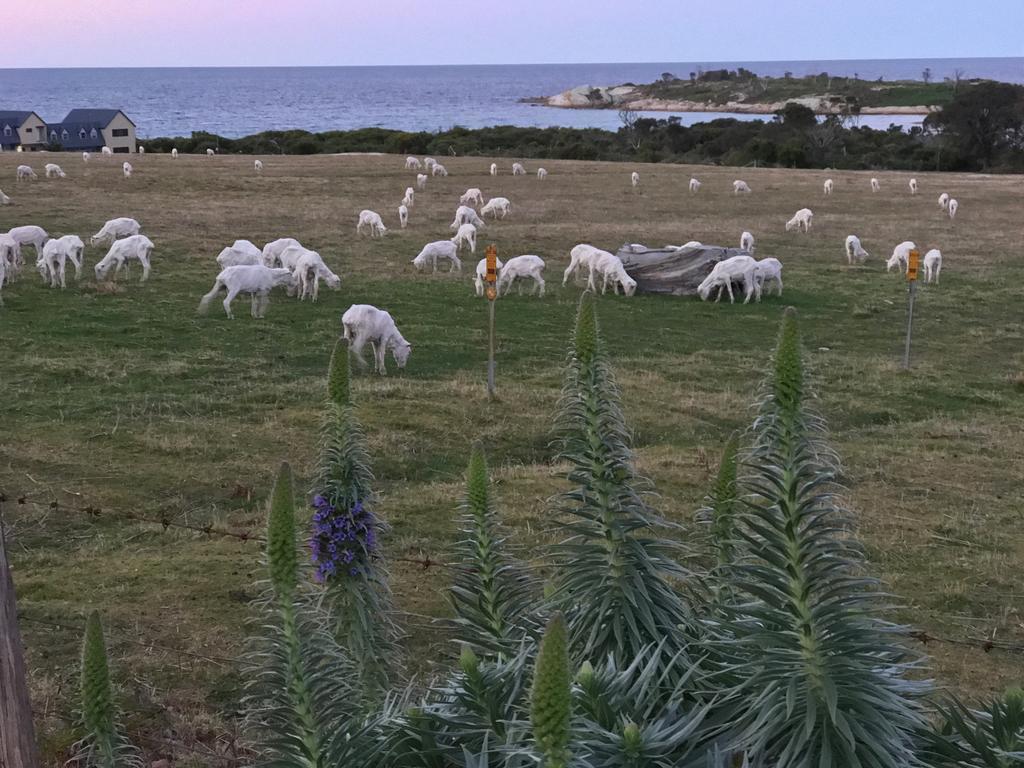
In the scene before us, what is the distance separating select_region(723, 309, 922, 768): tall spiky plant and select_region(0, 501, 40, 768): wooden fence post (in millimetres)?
2545

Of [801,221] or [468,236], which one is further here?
[801,221]

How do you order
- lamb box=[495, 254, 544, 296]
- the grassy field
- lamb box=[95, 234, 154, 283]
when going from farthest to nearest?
lamb box=[495, 254, 544, 296] → lamb box=[95, 234, 154, 283] → the grassy field

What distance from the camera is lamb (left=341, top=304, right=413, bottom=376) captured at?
55.3ft

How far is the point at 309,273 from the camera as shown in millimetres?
22516

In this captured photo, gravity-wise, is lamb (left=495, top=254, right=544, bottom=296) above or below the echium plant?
below

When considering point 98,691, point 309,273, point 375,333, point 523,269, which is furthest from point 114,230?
point 98,691

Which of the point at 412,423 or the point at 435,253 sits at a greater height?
the point at 435,253

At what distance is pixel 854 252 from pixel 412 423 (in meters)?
20.9

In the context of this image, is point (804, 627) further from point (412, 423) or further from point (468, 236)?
point (468, 236)

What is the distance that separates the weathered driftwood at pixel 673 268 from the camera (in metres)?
25.6

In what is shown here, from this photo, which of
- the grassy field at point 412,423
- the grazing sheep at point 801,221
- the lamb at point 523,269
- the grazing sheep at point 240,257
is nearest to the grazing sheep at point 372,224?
the grassy field at point 412,423

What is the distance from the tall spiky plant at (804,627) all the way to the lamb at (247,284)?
1827 cm

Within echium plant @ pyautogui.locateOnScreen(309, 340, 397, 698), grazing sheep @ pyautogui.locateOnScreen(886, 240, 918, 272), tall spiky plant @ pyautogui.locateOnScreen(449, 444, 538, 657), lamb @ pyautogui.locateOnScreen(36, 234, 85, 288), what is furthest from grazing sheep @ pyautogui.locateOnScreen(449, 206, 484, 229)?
tall spiky plant @ pyautogui.locateOnScreen(449, 444, 538, 657)

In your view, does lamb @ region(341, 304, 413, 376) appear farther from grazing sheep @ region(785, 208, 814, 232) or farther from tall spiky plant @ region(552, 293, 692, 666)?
grazing sheep @ region(785, 208, 814, 232)
